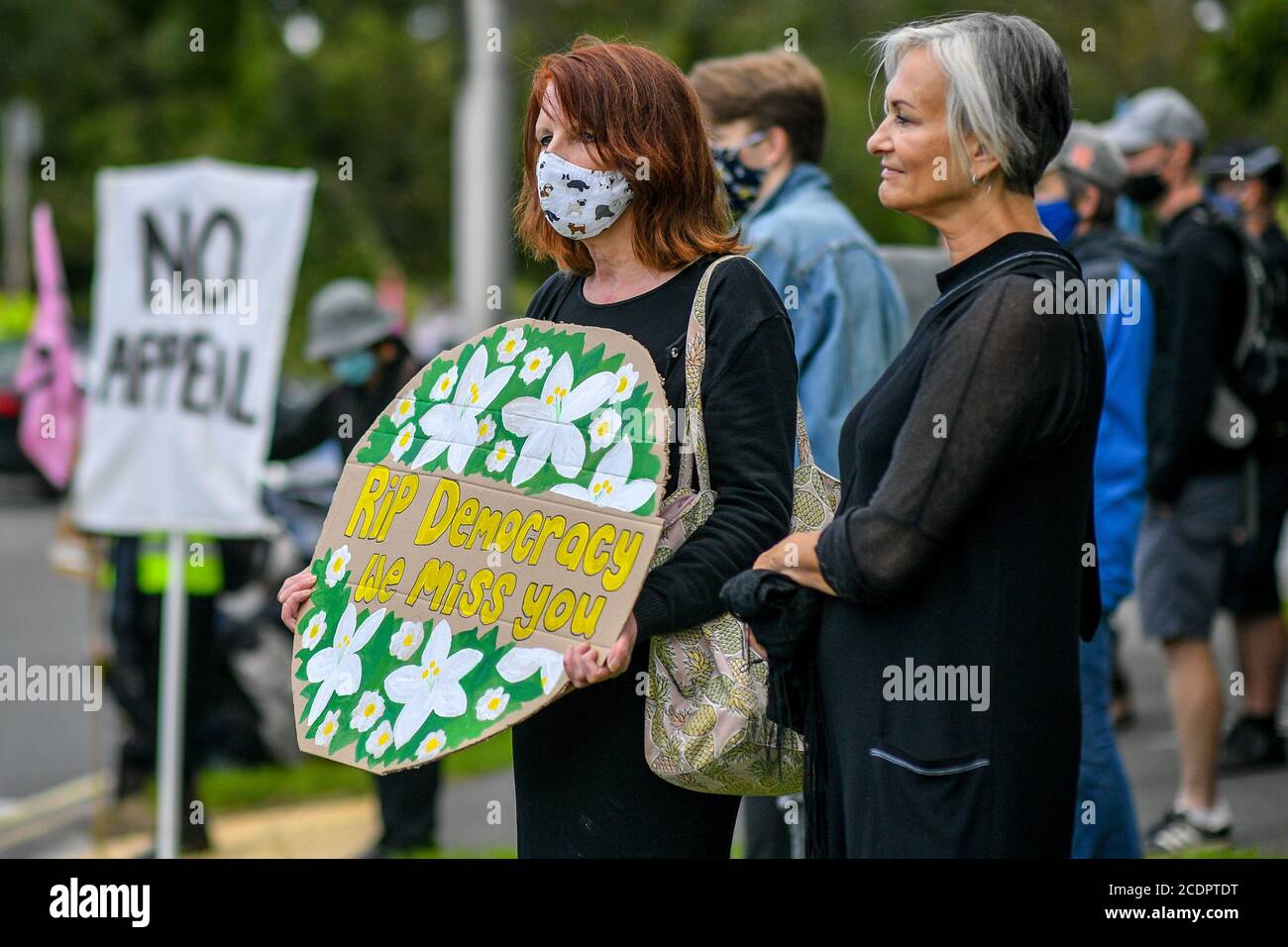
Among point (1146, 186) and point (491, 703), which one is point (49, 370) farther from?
point (491, 703)

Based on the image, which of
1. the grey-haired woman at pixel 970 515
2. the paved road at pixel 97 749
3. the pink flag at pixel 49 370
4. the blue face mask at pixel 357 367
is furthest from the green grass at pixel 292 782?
the grey-haired woman at pixel 970 515

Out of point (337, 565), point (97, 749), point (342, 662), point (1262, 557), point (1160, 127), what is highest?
point (1160, 127)

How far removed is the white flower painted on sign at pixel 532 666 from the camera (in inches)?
96.3

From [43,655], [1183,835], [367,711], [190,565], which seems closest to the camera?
[367,711]

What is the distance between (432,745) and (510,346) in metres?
0.68

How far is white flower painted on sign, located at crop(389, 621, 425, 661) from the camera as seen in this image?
2619 millimetres

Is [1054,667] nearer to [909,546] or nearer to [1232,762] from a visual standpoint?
[909,546]

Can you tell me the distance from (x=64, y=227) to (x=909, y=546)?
109 feet

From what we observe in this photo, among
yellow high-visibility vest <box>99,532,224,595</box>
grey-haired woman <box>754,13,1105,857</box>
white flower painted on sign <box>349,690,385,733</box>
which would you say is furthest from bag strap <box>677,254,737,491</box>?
yellow high-visibility vest <box>99,532,224,595</box>

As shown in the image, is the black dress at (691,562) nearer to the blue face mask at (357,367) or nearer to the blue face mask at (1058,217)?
the blue face mask at (1058,217)

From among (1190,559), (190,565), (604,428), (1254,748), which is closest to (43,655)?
(190,565)

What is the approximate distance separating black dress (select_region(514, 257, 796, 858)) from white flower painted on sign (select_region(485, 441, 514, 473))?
10.1 inches

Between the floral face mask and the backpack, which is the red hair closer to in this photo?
the floral face mask

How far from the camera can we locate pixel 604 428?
8.41 ft
